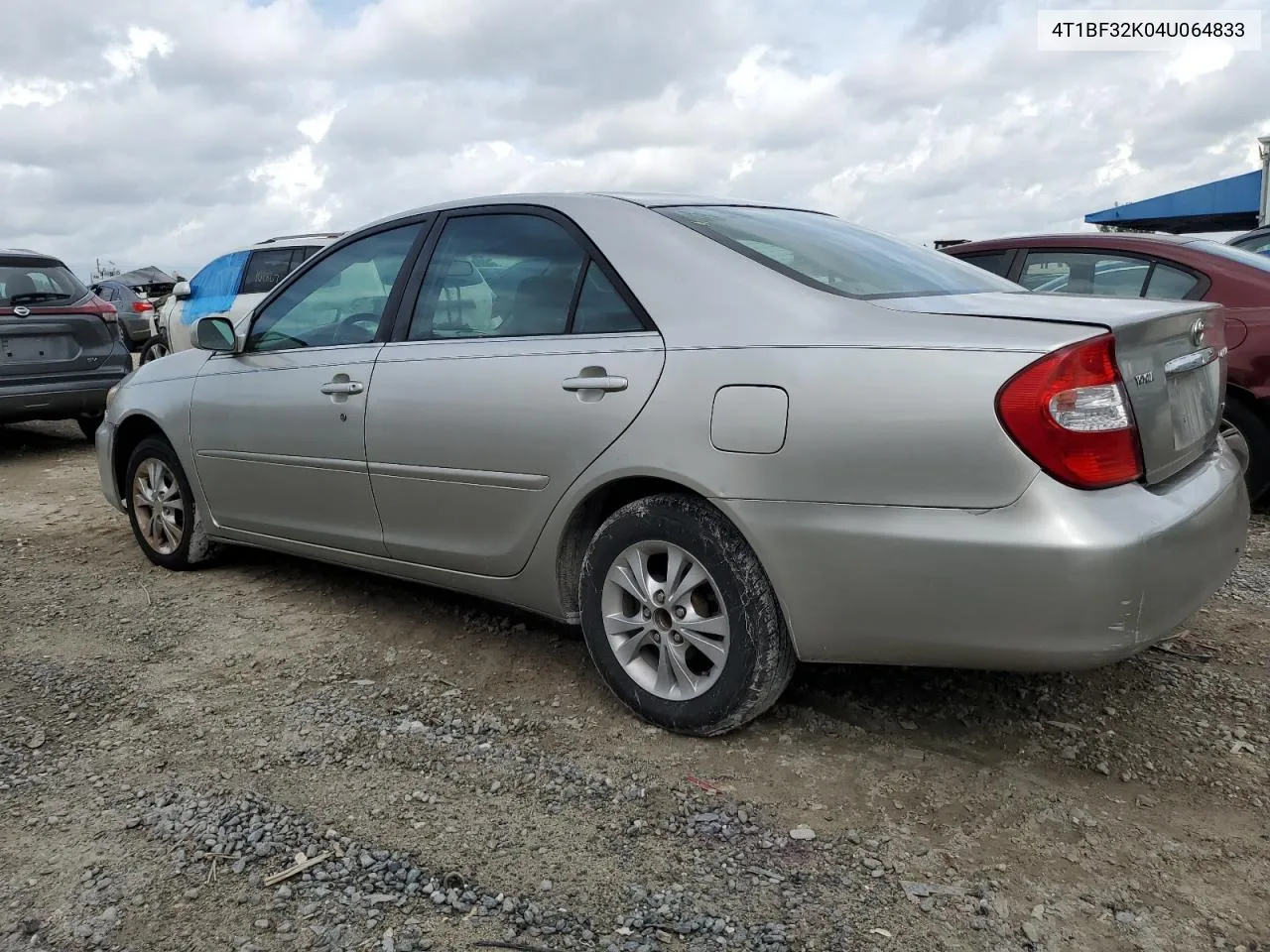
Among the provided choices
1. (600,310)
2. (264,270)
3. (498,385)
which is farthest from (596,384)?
(264,270)

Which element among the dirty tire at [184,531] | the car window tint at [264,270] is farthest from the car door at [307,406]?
the car window tint at [264,270]

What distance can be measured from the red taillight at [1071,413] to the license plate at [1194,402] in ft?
1.10

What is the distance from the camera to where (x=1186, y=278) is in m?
5.11

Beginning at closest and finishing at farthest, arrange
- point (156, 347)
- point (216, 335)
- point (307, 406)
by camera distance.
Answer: point (307, 406) → point (216, 335) → point (156, 347)

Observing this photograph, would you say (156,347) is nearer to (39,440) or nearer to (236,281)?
(236,281)

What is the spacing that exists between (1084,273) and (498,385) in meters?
3.80

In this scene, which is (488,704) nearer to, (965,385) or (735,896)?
(735,896)

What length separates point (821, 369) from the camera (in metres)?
2.47

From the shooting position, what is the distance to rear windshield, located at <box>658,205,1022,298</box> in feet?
9.30

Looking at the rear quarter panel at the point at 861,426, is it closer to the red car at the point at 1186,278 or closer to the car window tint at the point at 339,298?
the car window tint at the point at 339,298

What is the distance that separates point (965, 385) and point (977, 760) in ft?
3.52

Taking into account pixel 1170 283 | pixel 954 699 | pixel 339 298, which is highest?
pixel 339 298

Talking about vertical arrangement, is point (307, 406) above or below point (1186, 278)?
below

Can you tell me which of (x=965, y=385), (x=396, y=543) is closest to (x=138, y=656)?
(x=396, y=543)
